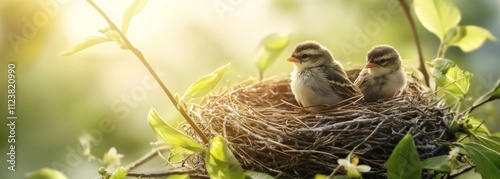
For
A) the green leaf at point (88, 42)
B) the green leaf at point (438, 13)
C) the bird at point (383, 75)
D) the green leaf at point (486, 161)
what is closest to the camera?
the green leaf at point (88, 42)

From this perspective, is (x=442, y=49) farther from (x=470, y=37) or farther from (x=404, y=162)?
(x=404, y=162)

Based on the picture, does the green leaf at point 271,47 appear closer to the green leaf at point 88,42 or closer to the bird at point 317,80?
the bird at point 317,80

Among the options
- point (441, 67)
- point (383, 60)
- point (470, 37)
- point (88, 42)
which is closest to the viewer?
point (88, 42)

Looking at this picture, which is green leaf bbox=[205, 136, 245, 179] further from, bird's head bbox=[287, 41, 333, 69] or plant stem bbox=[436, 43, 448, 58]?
bird's head bbox=[287, 41, 333, 69]

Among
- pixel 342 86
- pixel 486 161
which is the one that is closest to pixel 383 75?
pixel 342 86

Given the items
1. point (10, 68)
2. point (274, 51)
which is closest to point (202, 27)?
point (274, 51)

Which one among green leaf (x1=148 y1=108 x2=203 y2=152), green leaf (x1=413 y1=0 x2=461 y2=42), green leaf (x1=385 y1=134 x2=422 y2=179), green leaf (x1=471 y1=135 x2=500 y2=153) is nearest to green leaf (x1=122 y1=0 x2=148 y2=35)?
green leaf (x1=148 y1=108 x2=203 y2=152)

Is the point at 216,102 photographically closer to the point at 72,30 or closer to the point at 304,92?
the point at 304,92

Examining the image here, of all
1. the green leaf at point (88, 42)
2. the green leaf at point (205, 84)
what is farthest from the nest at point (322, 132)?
the green leaf at point (88, 42)

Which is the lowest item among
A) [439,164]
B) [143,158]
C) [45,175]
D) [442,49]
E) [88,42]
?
[439,164]
